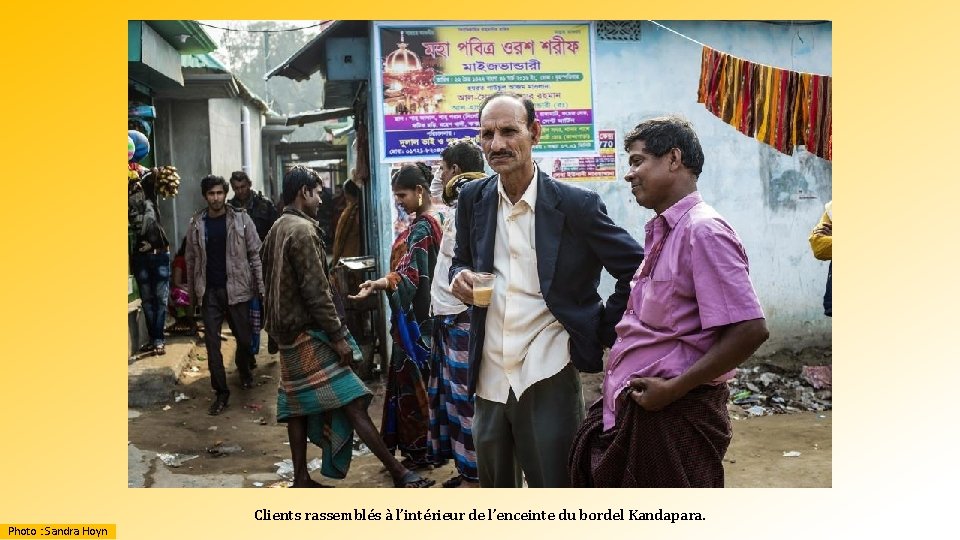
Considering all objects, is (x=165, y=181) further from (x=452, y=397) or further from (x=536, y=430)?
(x=536, y=430)

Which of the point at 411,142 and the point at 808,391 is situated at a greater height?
the point at 411,142

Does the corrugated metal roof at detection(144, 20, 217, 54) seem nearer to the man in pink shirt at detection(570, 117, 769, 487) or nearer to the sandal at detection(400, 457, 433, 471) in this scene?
the sandal at detection(400, 457, 433, 471)

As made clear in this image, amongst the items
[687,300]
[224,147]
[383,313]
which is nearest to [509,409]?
[687,300]

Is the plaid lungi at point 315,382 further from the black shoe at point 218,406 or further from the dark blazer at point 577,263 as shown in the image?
the black shoe at point 218,406

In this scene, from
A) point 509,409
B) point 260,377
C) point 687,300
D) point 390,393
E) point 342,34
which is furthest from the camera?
point 260,377

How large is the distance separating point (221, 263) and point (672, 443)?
5010 millimetres

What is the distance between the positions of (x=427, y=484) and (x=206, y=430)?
206 cm

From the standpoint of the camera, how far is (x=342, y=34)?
279 inches

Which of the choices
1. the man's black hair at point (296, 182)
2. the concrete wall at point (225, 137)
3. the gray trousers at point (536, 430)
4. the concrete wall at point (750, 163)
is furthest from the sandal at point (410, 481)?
the concrete wall at point (225, 137)

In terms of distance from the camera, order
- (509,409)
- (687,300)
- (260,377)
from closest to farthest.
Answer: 1. (687,300)
2. (509,409)
3. (260,377)

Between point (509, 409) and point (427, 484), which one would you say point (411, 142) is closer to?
point (427, 484)

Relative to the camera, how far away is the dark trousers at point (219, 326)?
6.56 meters

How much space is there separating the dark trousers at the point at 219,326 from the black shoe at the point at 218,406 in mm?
40

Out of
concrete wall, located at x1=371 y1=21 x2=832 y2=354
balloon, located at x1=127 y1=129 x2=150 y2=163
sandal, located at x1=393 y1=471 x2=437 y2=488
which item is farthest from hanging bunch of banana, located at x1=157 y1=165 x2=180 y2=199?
sandal, located at x1=393 y1=471 x2=437 y2=488
